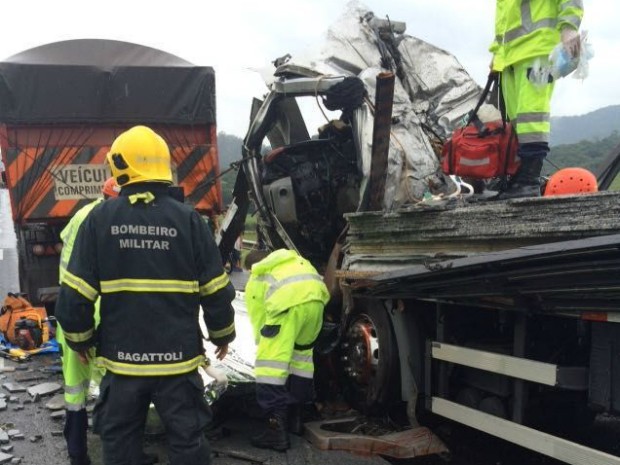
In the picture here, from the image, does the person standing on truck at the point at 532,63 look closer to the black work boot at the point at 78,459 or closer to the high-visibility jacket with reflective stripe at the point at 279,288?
the high-visibility jacket with reflective stripe at the point at 279,288

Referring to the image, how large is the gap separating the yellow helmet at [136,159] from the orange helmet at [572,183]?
2.02 meters

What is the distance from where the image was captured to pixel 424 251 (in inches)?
121

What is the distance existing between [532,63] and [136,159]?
2115mm

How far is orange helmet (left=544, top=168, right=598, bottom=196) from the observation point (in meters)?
3.30

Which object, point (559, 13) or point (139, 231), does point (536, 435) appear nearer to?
point (139, 231)

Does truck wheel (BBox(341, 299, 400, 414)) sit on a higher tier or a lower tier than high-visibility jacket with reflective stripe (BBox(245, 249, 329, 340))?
lower

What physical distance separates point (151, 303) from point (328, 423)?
1.63m

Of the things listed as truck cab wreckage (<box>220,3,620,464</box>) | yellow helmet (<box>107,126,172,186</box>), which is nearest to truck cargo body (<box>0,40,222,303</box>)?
truck cab wreckage (<box>220,3,620,464</box>)

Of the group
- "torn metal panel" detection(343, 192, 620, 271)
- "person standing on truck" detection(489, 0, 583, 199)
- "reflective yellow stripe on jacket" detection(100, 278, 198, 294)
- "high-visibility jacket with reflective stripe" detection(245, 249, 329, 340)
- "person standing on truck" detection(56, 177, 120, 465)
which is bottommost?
"person standing on truck" detection(56, 177, 120, 465)

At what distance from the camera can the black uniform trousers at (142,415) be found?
248 cm

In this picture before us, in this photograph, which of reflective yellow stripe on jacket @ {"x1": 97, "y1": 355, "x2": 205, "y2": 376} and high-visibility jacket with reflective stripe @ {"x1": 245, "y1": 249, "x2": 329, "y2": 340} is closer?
reflective yellow stripe on jacket @ {"x1": 97, "y1": 355, "x2": 205, "y2": 376}

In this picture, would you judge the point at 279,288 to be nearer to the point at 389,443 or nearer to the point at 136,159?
the point at 389,443

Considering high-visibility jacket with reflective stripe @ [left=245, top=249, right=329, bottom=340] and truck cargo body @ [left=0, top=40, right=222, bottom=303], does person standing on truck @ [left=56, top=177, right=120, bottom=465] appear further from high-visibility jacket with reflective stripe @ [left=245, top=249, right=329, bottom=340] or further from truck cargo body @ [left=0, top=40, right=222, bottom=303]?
truck cargo body @ [left=0, top=40, right=222, bottom=303]

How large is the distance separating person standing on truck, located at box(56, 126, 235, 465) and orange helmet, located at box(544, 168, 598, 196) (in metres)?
1.91
